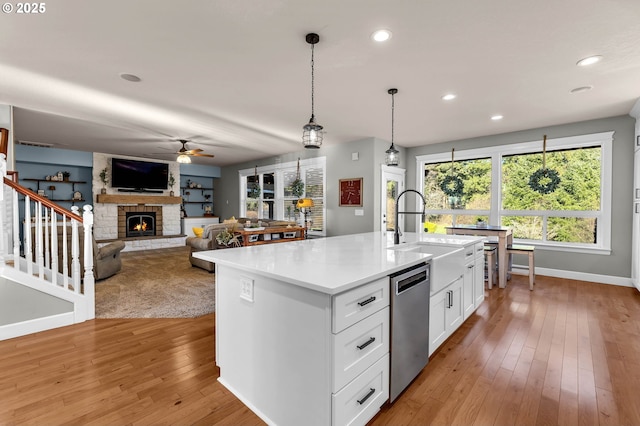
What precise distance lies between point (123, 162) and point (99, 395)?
25.2ft

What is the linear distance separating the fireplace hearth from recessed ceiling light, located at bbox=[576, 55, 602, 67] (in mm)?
9577

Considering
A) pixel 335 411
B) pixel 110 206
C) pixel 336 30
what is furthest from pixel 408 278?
pixel 110 206

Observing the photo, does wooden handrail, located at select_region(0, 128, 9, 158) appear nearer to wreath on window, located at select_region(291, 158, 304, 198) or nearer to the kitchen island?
the kitchen island

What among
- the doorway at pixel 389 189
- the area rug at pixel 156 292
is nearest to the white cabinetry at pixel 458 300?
the area rug at pixel 156 292

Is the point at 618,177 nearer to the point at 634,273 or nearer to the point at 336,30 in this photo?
the point at 634,273

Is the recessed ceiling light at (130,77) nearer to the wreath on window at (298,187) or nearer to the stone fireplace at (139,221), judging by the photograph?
the wreath on window at (298,187)

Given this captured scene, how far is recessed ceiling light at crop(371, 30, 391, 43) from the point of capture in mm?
2229

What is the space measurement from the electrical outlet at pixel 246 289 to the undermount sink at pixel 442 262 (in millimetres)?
1216

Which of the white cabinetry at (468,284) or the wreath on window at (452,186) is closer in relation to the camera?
the white cabinetry at (468,284)

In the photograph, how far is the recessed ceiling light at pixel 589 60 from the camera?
2.59 meters

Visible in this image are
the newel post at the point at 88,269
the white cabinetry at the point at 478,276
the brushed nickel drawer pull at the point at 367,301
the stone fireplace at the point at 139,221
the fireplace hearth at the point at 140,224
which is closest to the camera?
the brushed nickel drawer pull at the point at 367,301

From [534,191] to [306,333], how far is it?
5.41 meters

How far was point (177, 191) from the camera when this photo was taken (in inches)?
352

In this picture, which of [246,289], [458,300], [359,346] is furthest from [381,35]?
[458,300]
